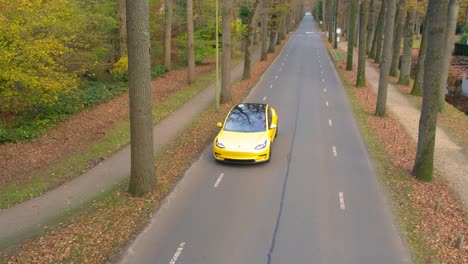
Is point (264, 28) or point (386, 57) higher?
point (264, 28)

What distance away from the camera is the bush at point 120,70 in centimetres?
2684

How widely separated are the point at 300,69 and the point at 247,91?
12.1 metres

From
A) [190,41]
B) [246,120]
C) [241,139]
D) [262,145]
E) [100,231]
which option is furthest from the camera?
[190,41]

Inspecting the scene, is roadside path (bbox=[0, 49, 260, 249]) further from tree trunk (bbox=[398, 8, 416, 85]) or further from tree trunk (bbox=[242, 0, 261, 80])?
tree trunk (bbox=[398, 8, 416, 85])

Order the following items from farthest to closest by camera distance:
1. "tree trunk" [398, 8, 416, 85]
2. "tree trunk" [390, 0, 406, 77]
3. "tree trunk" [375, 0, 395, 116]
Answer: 1. "tree trunk" [390, 0, 406, 77]
2. "tree trunk" [398, 8, 416, 85]
3. "tree trunk" [375, 0, 395, 116]

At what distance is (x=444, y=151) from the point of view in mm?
15312

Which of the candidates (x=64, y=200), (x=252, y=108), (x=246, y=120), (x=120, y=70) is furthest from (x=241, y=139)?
(x=120, y=70)

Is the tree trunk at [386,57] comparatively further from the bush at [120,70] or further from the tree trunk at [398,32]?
the bush at [120,70]

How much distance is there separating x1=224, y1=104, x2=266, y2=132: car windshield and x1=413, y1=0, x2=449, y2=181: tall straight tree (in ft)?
16.1

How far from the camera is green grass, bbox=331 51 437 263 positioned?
27.6 ft

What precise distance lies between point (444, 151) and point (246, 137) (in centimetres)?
769

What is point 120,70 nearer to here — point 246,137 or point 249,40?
point 249,40

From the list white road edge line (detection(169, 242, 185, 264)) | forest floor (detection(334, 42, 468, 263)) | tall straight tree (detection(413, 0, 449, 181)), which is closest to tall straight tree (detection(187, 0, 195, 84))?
forest floor (detection(334, 42, 468, 263))

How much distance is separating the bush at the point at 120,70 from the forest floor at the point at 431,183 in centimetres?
1490
